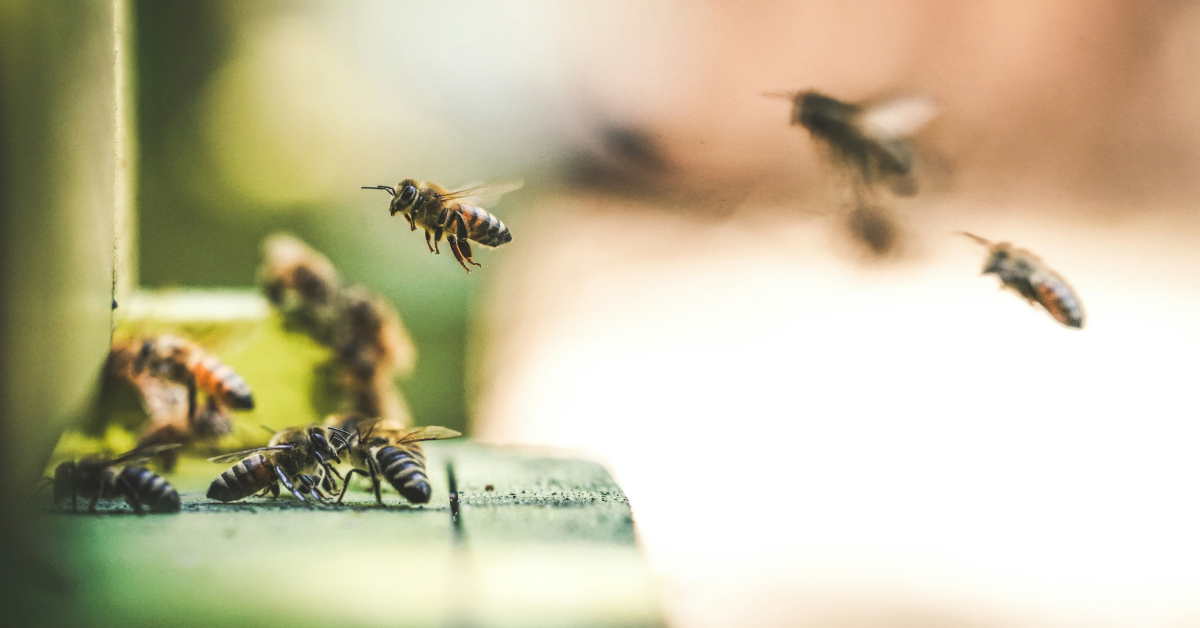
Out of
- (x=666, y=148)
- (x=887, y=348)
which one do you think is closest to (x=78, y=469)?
(x=666, y=148)

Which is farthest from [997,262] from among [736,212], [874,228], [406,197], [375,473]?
[375,473]

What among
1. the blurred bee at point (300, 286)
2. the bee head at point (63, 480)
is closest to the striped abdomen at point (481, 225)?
the bee head at point (63, 480)

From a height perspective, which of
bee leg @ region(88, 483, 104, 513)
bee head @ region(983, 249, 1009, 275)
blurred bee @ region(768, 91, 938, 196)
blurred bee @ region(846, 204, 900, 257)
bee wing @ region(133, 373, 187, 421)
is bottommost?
bee leg @ region(88, 483, 104, 513)

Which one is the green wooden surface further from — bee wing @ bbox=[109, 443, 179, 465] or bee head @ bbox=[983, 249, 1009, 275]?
bee head @ bbox=[983, 249, 1009, 275]

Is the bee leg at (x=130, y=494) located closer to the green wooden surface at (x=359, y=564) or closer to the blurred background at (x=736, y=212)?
the green wooden surface at (x=359, y=564)

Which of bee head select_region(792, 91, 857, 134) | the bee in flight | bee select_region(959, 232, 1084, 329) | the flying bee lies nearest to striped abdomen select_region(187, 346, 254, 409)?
the flying bee

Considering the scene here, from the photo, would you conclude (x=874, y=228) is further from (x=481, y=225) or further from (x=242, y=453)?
(x=242, y=453)
